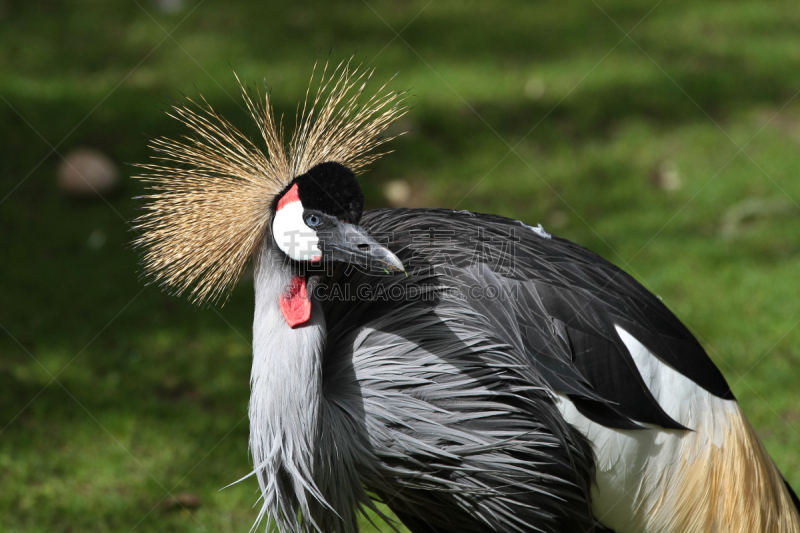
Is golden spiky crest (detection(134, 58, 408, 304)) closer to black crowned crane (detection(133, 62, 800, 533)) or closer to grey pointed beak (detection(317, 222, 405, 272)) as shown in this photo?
black crowned crane (detection(133, 62, 800, 533))

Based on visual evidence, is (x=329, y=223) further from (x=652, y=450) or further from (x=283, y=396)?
(x=652, y=450)

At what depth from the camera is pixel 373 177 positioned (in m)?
3.78

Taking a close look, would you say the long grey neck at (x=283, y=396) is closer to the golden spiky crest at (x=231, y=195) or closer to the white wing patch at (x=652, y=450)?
the golden spiky crest at (x=231, y=195)

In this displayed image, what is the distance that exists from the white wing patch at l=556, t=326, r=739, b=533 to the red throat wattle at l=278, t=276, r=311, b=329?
639mm

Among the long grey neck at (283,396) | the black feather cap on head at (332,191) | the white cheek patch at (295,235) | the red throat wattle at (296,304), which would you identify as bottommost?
the long grey neck at (283,396)

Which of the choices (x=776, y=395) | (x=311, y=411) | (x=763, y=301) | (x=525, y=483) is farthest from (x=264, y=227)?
(x=763, y=301)

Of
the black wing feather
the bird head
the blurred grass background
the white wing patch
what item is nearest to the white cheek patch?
the bird head

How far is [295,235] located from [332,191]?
0.36 ft

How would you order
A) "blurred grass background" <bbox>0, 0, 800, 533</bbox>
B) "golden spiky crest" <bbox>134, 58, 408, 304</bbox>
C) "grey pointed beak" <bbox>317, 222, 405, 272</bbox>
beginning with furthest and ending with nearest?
"blurred grass background" <bbox>0, 0, 800, 533</bbox>, "golden spiky crest" <bbox>134, 58, 408, 304</bbox>, "grey pointed beak" <bbox>317, 222, 405, 272</bbox>

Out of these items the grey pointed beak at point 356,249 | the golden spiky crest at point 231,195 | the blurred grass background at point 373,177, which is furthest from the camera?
the blurred grass background at point 373,177

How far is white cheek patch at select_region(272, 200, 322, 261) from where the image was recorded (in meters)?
1.43

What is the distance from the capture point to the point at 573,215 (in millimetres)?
3623

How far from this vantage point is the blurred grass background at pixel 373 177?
252cm

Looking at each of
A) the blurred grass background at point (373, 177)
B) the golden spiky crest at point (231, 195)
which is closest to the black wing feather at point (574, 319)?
the golden spiky crest at point (231, 195)
